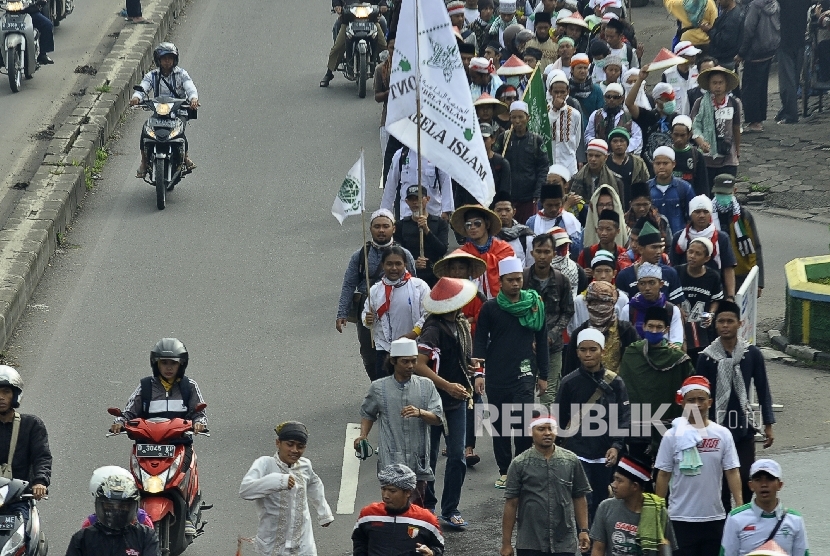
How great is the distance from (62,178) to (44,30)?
5.16 meters

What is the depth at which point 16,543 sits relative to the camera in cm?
1048

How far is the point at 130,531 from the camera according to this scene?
998 cm

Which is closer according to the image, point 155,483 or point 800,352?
point 155,483

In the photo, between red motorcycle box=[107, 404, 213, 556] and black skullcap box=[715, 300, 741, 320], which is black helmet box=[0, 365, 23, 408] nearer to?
red motorcycle box=[107, 404, 213, 556]

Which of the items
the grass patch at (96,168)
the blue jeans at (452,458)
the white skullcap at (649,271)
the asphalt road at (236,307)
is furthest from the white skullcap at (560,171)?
the grass patch at (96,168)

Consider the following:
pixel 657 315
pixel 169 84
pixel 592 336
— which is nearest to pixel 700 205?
pixel 657 315

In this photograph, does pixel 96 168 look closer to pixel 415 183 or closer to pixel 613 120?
pixel 415 183

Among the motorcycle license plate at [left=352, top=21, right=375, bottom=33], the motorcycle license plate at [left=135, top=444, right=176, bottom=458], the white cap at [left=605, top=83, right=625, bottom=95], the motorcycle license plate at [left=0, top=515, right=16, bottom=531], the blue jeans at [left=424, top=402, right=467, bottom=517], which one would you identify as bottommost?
the blue jeans at [left=424, top=402, right=467, bottom=517]

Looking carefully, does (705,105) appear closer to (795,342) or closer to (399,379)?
(795,342)

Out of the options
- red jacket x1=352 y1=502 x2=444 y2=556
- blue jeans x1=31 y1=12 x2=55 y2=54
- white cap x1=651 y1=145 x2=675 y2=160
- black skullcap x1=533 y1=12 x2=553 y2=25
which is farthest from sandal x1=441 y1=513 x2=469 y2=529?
blue jeans x1=31 y1=12 x2=55 y2=54

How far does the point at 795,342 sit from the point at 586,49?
21.7 feet

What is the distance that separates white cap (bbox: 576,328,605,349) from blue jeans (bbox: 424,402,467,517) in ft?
3.63

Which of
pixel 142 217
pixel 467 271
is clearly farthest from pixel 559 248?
pixel 142 217

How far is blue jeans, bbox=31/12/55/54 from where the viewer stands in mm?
24594
